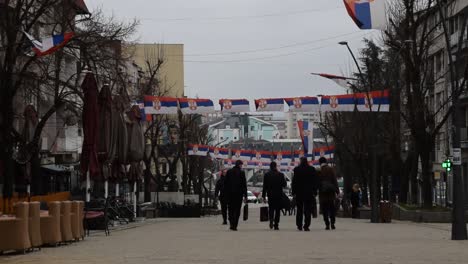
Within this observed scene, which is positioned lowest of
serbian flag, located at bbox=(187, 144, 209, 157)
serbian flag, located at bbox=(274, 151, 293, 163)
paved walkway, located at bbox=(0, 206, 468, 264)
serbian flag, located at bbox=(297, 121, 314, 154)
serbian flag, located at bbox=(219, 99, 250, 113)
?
paved walkway, located at bbox=(0, 206, 468, 264)

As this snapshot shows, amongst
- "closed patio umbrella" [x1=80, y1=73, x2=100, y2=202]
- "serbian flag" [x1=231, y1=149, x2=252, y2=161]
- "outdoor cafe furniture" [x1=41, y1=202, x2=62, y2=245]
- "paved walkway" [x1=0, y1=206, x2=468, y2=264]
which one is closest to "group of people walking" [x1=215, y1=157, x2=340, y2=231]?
"paved walkway" [x1=0, y1=206, x2=468, y2=264]

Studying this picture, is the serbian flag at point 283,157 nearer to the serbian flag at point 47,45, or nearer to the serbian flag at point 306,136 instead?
the serbian flag at point 306,136

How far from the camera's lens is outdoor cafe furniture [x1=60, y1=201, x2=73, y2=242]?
18.9 meters

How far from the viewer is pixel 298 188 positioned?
23.1m

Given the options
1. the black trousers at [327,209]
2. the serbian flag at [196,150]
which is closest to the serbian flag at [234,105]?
the black trousers at [327,209]

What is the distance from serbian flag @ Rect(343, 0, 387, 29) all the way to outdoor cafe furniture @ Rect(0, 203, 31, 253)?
1275 centimetres

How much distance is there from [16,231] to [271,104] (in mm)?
27675

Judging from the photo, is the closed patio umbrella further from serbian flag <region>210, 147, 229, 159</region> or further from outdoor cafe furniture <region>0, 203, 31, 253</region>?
serbian flag <region>210, 147, 229, 159</region>

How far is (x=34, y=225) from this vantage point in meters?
16.8

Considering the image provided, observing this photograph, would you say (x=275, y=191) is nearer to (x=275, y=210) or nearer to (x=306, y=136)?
(x=275, y=210)

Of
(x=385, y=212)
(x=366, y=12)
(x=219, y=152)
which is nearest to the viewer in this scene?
(x=366, y=12)

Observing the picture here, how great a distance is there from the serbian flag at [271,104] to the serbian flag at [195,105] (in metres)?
2.28

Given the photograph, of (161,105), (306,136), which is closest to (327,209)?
(161,105)

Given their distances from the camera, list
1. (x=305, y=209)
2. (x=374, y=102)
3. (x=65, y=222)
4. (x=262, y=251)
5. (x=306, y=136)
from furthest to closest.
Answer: (x=306, y=136) < (x=374, y=102) < (x=305, y=209) < (x=65, y=222) < (x=262, y=251)
